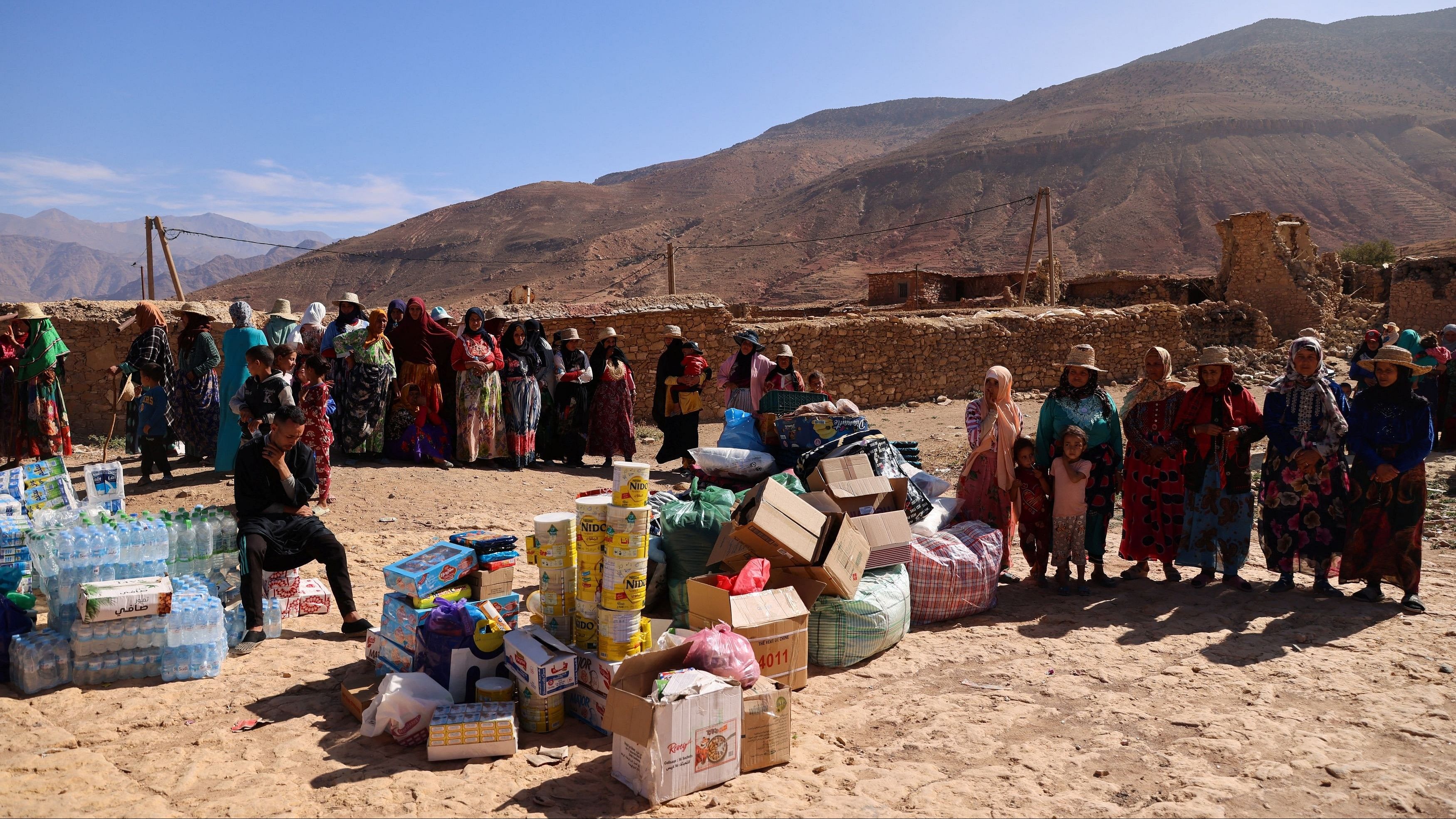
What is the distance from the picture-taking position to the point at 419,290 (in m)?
54.1

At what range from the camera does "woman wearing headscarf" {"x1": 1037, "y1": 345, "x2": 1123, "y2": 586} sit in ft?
18.1

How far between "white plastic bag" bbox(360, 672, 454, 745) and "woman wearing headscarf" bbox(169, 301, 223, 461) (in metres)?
5.04

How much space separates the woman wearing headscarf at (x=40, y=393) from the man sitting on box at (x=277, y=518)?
470cm

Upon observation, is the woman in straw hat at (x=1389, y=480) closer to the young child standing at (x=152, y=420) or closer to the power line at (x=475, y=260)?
the young child standing at (x=152, y=420)

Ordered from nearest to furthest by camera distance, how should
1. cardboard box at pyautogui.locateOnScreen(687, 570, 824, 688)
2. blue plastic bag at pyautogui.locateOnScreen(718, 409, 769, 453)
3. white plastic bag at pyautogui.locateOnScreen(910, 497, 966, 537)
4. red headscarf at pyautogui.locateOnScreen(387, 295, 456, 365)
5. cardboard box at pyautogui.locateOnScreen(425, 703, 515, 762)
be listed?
cardboard box at pyautogui.locateOnScreen(425, 703, 515, 762)
cardboard box at pyautogui.locateOnScreen(687, 570, 824, 688)
white plastic bag at pyautogui.locateOnScreen(910, 497, 966, 537)
blue plastic bag at pyautogui.locateOnScreen(718, 409, 769, 453)
red headscarf at pyautogui.locateOnScreen(387, 295, 456, 365)

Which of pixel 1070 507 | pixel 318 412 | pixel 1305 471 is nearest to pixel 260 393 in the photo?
pixel 318 412

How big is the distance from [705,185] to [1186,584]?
87148mm

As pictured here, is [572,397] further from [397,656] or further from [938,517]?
[397,656]

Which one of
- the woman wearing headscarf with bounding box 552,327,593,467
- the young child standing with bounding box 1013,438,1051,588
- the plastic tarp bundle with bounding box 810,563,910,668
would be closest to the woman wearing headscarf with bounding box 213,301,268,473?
the woman wearing headscarf with bounding box 552,327,593,467

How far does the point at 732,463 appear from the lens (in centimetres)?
585

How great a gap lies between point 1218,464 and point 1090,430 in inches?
32.7

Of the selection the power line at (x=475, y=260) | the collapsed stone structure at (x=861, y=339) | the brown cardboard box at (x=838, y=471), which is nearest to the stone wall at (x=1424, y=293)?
the collapsed stone structure at (x=861, y=339)

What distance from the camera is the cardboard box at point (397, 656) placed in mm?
3883

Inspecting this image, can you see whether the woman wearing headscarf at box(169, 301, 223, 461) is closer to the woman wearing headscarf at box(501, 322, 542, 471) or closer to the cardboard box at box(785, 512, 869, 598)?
the woman wearing headscarf at box(501, 322, 542, 471)
